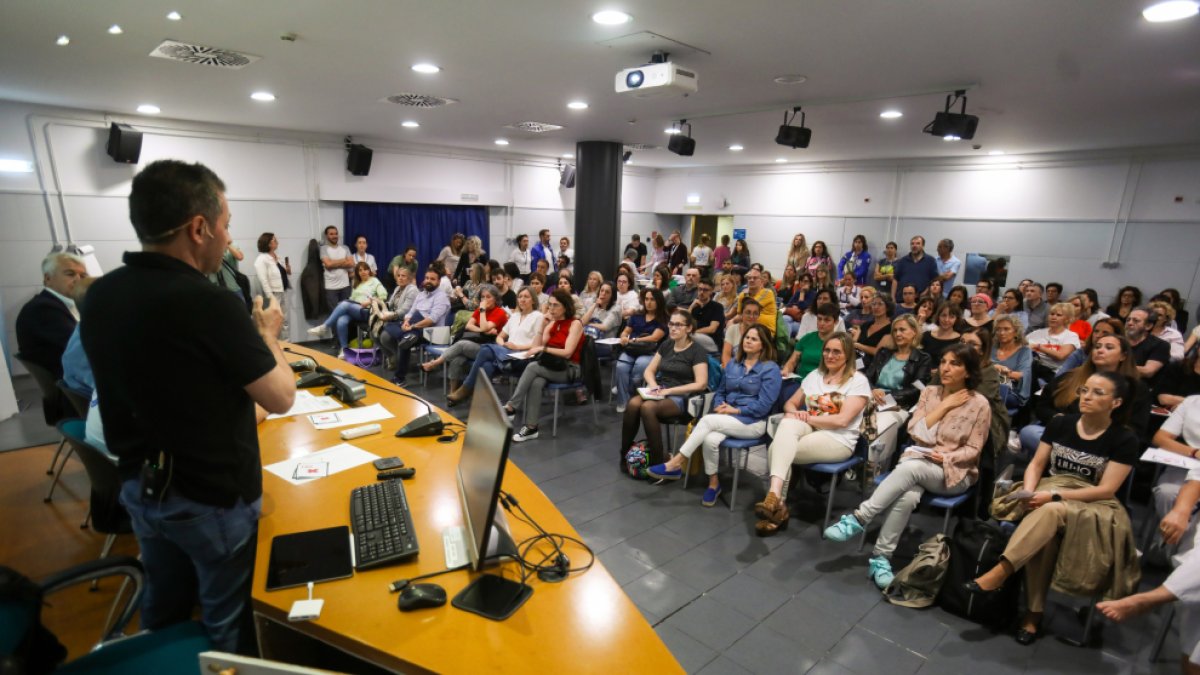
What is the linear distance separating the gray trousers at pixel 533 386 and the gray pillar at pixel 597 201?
3641mm

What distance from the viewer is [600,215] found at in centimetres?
810

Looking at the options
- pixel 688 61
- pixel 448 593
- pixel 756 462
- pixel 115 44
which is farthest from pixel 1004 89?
pixel 115 44

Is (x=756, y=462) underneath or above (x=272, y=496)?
underneath

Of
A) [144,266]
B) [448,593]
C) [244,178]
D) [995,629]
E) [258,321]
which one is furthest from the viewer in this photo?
[244,178]

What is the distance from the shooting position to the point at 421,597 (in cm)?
144

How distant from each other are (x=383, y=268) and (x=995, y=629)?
358 inches

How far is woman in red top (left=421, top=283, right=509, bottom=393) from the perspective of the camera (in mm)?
5633

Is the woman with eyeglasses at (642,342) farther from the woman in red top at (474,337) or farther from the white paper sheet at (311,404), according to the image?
the white paper sheet at (311,404)

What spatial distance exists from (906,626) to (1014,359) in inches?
108

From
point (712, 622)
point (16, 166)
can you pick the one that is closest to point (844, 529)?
point (712, 622)

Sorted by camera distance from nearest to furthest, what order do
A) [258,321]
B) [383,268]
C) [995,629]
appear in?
[258,321]
[995,629]
[383,268]

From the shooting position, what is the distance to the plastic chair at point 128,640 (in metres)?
1.46

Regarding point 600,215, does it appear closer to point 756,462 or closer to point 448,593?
point 756,462

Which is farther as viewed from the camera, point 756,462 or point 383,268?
point 383,268
